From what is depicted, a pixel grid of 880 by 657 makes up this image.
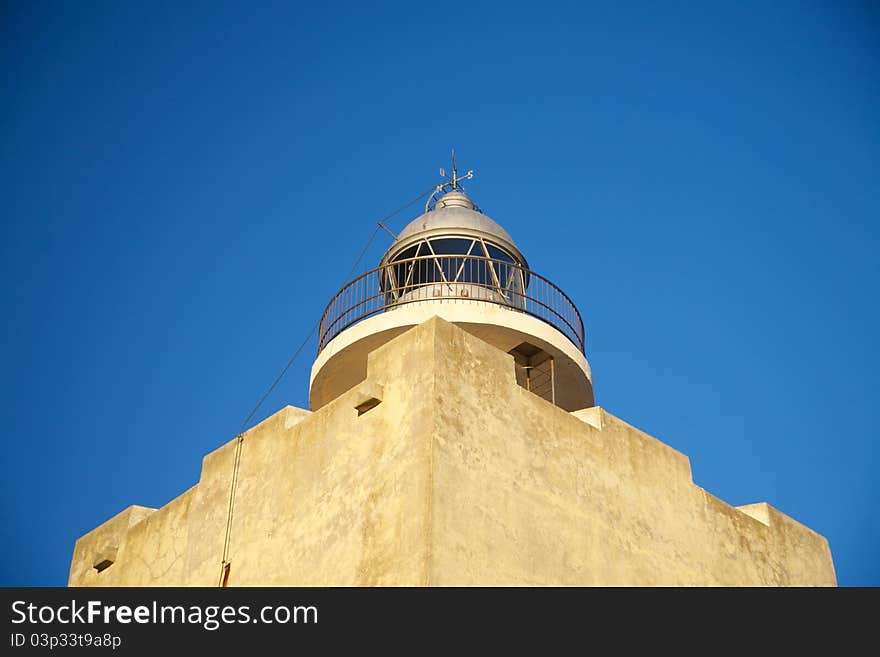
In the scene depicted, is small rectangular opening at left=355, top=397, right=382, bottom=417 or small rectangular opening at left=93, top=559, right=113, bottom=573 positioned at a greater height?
small rectangular opening at left=355, top=397, right=382, bottom=417

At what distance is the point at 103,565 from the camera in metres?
23.3

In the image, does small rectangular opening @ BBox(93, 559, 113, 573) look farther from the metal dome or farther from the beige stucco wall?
the metal dome

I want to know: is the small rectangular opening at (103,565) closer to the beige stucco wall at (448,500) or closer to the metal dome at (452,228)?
the beige stucco wall at (448,500)

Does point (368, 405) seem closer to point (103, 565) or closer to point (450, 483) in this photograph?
point (450, 483)

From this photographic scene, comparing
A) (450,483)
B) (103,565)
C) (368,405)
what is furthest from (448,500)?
(103,565)

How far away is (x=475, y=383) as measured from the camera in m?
18.1

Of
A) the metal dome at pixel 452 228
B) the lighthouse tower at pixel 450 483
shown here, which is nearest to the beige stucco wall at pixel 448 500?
the lighthouse tower at pixel 450 483

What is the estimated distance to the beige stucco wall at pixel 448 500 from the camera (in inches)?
658

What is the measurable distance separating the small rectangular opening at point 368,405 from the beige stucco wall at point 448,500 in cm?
11

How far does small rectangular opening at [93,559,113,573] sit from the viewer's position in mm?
23188

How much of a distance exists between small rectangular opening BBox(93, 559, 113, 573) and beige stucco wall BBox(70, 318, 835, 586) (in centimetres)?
114

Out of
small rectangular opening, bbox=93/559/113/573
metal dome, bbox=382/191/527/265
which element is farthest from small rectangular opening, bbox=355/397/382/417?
small rectangular opening, bbox=93/559/113/573
